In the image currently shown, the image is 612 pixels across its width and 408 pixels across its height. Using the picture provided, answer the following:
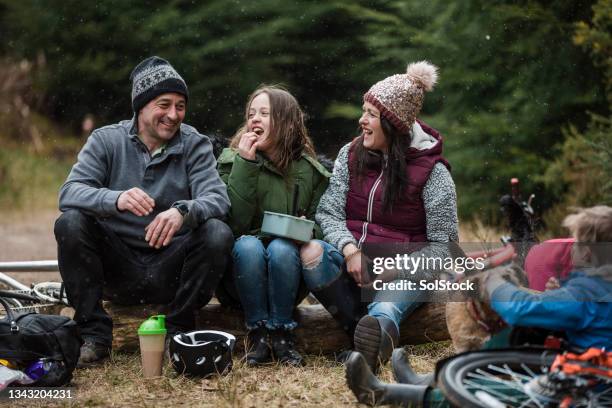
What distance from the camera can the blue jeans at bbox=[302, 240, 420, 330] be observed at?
404 centimetres

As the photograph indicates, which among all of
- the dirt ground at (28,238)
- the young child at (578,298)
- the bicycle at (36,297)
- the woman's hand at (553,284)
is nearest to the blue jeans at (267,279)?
the bicycle at (36,297)

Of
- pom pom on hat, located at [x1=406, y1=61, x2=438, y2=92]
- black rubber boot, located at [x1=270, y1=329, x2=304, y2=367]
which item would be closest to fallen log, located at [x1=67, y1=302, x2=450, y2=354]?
black rubber boot, located at [x1=270, y1=329, x2=304, y2=367]

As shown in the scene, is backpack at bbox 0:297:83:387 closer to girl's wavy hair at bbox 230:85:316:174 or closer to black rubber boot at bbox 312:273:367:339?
black rubber boot at bbox 312:273:367:339

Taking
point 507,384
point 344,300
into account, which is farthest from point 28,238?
point 507,384

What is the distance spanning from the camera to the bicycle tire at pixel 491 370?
8.84 feet

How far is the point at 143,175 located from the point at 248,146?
49cm

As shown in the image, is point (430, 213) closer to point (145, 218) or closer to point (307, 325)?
point (307, 325)

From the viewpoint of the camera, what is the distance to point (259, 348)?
4.04 metres

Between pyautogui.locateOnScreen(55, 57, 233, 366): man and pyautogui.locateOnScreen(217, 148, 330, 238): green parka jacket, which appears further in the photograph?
pyautogui.locateOnScreen(217, 148, 330, 238): green parka jacket

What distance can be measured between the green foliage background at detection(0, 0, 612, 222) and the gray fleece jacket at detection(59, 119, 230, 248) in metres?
3.72

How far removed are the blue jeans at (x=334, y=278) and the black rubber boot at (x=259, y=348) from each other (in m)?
0.29

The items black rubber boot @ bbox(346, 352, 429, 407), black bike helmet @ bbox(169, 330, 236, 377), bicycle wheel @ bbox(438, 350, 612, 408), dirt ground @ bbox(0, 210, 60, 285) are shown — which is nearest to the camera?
bicycle wheel @ bbox(438, 350, 612, 408)

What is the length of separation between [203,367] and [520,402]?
1412mm

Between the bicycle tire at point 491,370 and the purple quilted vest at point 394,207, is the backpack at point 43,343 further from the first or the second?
the bicycle tire at point 491,370
